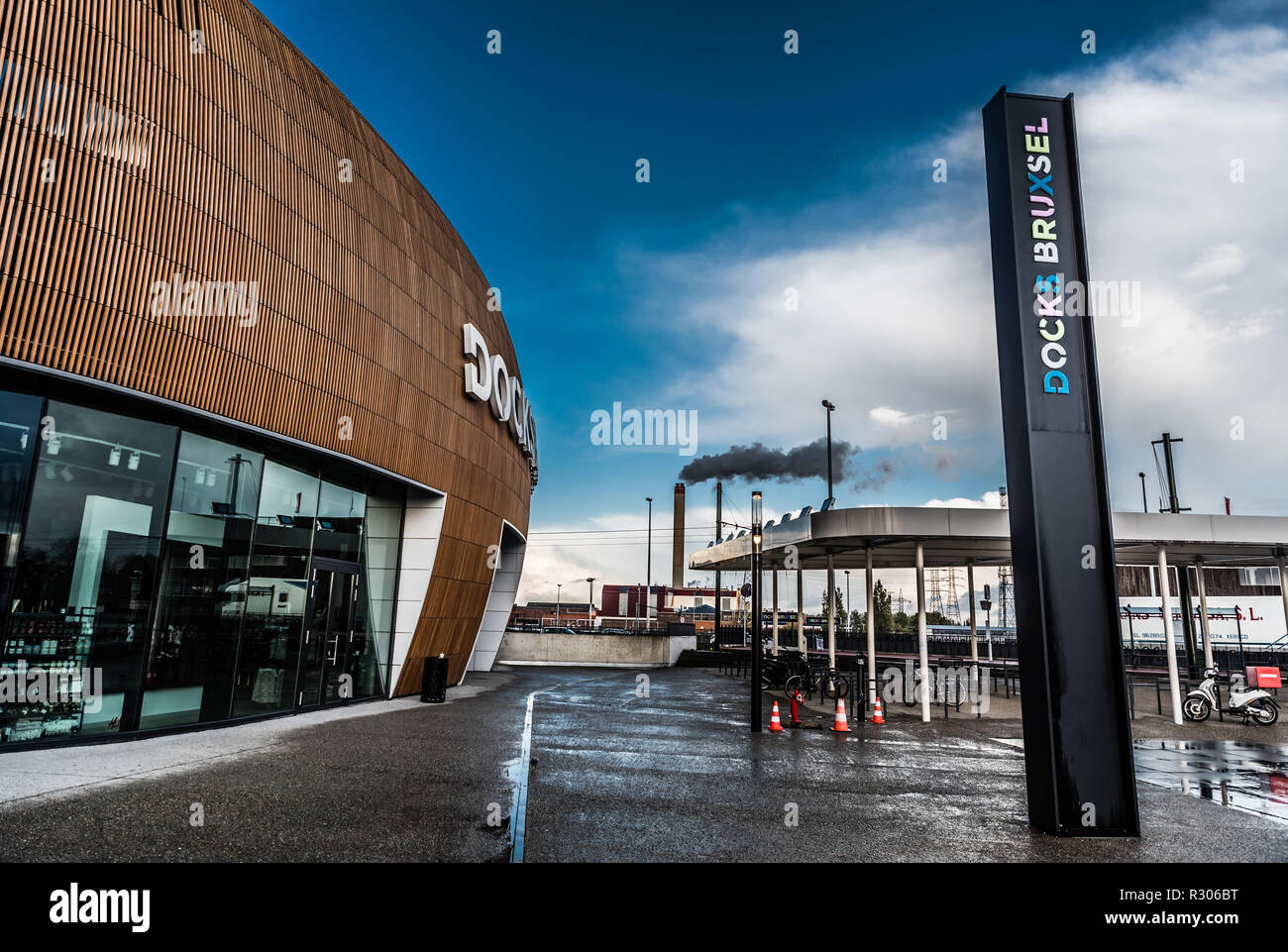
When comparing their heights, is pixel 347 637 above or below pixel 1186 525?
below

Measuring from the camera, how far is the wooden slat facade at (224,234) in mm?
9305

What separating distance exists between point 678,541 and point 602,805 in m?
65.7

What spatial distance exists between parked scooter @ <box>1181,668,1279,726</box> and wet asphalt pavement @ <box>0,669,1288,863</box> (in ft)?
13.9

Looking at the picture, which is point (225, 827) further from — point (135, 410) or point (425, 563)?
point (425, 563)

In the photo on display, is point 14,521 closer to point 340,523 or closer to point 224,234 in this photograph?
point 224,234

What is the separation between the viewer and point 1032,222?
28.3ft

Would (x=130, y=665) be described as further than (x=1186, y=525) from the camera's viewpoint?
No

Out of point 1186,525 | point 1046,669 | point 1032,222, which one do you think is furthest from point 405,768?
point 1186,525

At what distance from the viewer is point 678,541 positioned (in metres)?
73.2

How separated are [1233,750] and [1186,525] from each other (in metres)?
5.55

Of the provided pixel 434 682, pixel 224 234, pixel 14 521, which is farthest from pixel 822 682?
pixel 14 521
